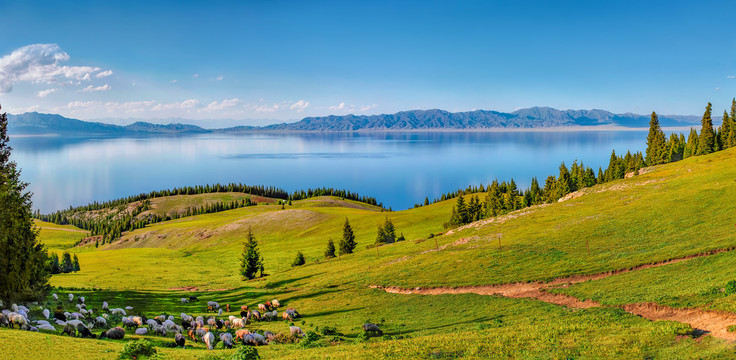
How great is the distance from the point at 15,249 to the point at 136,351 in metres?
21.4

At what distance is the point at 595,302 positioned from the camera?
2484cm

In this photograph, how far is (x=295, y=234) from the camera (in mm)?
110562

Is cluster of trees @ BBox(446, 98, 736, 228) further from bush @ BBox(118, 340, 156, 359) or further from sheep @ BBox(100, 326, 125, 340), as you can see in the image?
bush @ BBox(118, 340, 156, 359)

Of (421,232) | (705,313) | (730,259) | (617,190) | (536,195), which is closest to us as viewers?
(705,313)

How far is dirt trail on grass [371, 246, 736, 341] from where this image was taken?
17.0m

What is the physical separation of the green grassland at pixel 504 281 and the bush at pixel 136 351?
0.61 m

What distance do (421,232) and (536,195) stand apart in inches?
1367

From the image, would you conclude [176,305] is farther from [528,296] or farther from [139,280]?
[528,296]

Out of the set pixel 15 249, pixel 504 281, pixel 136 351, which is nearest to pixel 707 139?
pixel 504 281

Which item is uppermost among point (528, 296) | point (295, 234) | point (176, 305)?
point (528, 296)

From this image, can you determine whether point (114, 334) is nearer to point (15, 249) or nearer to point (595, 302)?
point (15, 249)

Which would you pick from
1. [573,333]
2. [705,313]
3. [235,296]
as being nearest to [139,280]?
[235,296]

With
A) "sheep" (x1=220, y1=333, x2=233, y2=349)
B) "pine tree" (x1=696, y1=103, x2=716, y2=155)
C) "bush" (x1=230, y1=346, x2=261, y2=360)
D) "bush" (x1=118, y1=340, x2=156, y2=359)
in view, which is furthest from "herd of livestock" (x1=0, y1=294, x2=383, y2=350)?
"pine tree" (x1=696, y1=103, x2=716, y2=155)

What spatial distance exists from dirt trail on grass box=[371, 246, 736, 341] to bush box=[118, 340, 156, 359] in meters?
22.6
